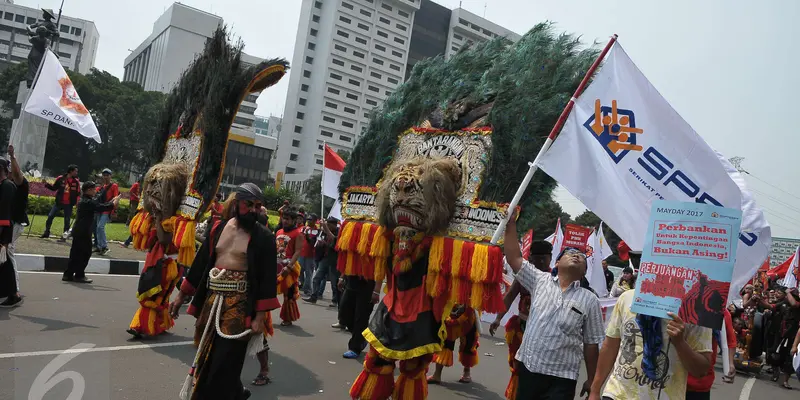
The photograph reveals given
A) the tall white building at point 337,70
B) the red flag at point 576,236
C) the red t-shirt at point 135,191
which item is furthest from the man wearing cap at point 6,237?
the tall white building at point 337,70

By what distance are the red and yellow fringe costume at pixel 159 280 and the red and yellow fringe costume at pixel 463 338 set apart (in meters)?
2.82

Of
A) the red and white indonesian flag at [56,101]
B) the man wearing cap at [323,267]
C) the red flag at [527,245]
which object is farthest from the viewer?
the man wearing cap at [323,267]

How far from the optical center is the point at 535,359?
12.3 ft

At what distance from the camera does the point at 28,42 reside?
9150 cm

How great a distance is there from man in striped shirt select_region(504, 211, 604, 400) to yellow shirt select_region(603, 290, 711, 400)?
1.30ft

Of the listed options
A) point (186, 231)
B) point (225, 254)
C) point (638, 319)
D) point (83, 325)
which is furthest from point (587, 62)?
point (83, 325)

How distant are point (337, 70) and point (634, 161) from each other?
76.8 m

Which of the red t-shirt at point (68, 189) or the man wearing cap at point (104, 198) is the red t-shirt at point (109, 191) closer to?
the man wearing cap at point (104, 198)

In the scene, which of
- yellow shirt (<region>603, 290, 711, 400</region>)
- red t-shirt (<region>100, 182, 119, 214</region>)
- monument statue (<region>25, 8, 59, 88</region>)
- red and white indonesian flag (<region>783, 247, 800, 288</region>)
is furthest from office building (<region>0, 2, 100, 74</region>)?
yellow shirt (<region>603, 290, 711, 400</region>)

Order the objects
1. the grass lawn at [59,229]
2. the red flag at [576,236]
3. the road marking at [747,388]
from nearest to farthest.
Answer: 1. the road marking at [747,388]
2. the red flag at [576,236]
3. the grass lawn at [59,229]

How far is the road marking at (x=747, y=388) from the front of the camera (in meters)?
8.39

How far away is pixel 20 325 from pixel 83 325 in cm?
59

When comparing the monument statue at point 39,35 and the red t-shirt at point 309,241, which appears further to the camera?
the monument statue at point 39,35

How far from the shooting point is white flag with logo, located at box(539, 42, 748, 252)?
372 centimetres
